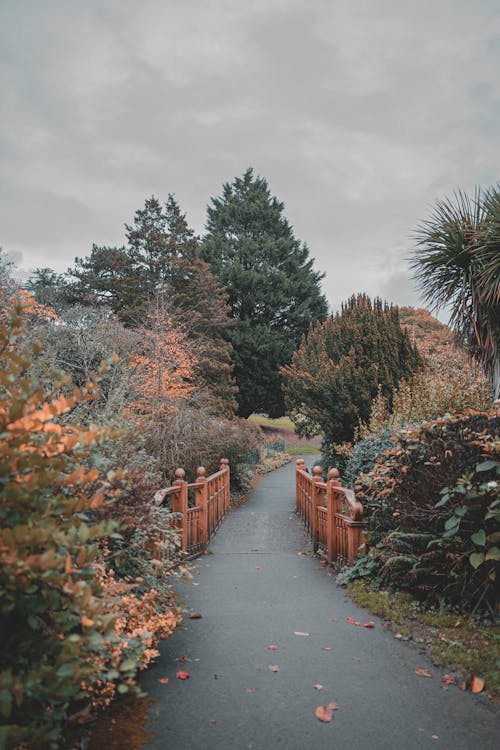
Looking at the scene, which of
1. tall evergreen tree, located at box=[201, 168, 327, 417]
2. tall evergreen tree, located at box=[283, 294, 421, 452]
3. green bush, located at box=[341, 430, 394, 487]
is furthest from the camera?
tall evergreen tree, located at box=[201, 168, 327, 417]

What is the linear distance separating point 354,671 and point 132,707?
159 cm

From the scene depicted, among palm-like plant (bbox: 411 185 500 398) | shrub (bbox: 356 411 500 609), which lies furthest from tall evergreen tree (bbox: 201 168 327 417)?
shrub (bbox: 356 411 500 609)

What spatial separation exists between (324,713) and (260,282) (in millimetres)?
31149

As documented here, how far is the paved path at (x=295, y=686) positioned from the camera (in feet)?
9.18

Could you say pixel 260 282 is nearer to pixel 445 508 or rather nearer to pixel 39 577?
pixel 445 508

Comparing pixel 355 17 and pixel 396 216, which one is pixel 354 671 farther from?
pixel 396 216

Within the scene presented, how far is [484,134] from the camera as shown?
45.9 feet

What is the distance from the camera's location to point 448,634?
14.0ft

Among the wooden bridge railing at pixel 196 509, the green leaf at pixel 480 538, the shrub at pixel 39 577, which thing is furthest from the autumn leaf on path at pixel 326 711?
the wooden bridge railing at pixel 196 509

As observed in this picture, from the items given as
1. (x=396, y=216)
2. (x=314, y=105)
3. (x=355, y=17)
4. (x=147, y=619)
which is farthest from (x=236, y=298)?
(x=147, y=619)

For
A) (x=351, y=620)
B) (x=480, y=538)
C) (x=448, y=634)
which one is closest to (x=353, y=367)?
(x=351, y=620)

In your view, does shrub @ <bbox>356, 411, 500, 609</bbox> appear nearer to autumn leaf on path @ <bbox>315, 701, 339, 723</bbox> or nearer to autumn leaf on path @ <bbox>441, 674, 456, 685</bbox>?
autumn leaf on path @ <bbox>441, 674, 456, 685</bbox>

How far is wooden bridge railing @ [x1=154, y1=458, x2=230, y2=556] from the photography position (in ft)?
24.6

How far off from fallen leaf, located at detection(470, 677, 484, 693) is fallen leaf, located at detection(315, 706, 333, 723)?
40.2 inches
